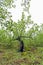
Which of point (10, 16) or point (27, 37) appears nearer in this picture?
point (10, 16)

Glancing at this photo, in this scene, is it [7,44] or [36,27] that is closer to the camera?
[36,27]

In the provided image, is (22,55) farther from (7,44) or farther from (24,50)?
(7,44)

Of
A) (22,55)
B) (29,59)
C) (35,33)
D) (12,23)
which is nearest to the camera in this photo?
(29,59)

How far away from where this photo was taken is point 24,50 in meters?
19.1

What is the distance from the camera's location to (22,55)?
17031mm

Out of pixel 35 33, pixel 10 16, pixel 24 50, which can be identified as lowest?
pixel 24 50

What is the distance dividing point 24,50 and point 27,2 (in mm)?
4077

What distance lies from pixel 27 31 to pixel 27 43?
8.08 feet

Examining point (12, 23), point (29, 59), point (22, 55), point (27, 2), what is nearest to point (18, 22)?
point (12, 23)

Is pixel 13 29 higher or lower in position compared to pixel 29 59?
higher

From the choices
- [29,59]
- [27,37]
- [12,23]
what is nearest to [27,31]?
[27,37]

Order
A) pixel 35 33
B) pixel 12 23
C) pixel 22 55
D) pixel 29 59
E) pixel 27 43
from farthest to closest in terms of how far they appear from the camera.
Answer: pixel 27 43
pixel 35 33
pixel 12 23
pixel 22 55
pixel 29 59

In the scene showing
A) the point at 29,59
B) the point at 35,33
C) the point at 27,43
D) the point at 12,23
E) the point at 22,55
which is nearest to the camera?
the point at 29,59

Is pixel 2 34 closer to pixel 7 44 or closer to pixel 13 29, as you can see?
pixel 13 29
